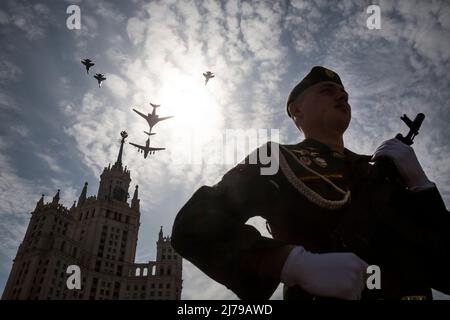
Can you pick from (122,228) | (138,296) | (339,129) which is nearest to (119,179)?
(122,228)

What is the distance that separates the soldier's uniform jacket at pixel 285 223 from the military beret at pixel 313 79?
1233mm

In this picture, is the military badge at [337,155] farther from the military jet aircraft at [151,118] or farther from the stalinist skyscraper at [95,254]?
the stalinist skyscraper at [95,254]

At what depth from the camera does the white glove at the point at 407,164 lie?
3.70 metres

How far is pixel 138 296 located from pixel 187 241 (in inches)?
3952

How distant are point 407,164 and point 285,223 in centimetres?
150

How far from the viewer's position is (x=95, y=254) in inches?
3802

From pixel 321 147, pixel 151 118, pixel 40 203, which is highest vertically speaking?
pixel 40 203

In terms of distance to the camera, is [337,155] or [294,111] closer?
[337,155]

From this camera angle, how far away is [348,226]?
10.3ft

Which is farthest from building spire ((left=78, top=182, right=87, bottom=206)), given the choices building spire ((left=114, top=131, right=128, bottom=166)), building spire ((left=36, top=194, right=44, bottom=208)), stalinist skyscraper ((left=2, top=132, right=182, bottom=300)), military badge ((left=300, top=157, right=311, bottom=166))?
military badge ((left=300, top=157, right=311, bottom=166))

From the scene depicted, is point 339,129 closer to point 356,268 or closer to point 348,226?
point 348,226

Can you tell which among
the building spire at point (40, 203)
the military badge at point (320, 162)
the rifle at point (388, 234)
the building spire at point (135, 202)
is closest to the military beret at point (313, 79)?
the military badge at point (320, 162)

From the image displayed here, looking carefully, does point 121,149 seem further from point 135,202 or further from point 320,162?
point 320,162

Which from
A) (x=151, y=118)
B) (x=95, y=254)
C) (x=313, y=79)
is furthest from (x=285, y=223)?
(x=95, y=254)
